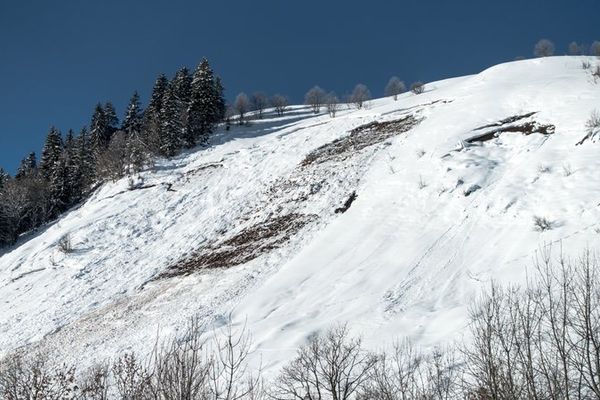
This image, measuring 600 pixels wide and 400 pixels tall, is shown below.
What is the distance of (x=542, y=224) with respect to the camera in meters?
13.2

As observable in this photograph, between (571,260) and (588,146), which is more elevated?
(588,146)

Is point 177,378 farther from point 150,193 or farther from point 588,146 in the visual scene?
point 150,193

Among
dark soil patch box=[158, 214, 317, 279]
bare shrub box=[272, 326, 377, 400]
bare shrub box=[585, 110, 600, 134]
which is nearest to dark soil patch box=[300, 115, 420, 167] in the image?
dark soil patch box=[158, 214, 317, 279]

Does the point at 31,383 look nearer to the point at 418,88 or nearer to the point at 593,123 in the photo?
the point at 593,123

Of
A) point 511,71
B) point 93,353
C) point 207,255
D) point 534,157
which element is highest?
point 511,71

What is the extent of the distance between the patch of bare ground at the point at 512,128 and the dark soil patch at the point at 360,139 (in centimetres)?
733

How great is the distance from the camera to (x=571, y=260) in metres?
11.2

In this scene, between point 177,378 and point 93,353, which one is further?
point 93,353

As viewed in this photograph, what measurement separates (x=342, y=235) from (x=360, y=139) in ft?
44.6

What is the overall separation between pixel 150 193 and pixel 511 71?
29117 mm

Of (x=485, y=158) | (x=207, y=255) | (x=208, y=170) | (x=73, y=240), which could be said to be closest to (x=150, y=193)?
(x=208, y=170)

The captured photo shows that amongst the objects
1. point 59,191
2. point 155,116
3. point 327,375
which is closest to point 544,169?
point 327,375

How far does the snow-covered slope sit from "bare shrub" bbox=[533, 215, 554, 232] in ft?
0.52

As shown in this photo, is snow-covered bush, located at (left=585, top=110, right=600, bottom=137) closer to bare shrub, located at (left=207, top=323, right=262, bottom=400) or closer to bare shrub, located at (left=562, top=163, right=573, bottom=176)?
bare shrub, located at (left=562, top=163, right=573, bottom=176)
